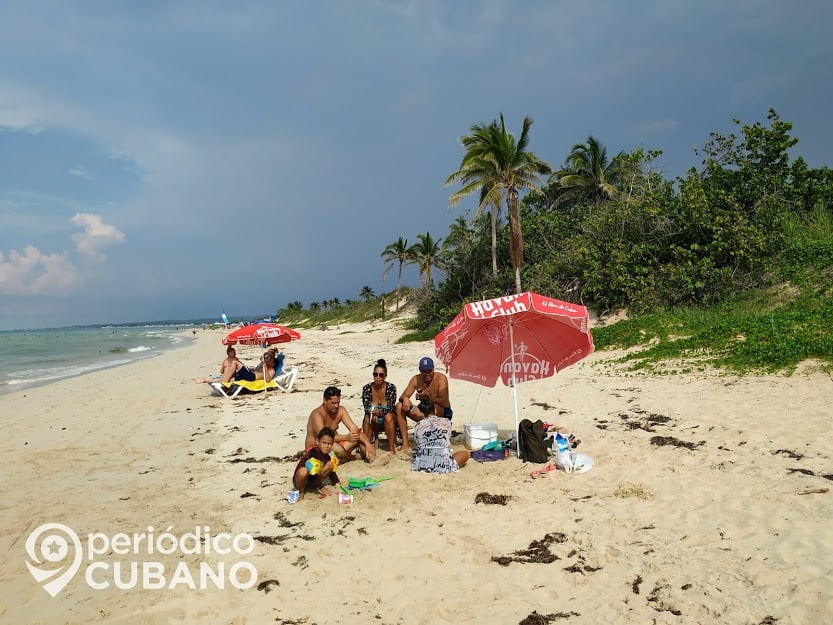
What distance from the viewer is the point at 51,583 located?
4.03 m

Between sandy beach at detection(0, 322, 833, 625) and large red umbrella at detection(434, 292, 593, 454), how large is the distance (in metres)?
1.18

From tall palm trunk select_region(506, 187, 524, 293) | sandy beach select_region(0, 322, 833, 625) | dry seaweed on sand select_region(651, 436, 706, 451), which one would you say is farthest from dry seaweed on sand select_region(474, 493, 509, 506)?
tall palm trunk select_region(506, 187, 524, 293)

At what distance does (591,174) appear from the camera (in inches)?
1249

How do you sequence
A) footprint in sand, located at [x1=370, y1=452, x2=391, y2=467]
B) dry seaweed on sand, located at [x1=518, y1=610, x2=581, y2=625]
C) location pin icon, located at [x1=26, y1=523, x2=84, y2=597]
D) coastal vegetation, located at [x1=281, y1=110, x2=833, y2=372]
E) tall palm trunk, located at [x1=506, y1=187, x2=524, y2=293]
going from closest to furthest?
1. dry seaweed on sand, located at [x1=518, y1=610, x2=581, y2=625]
2. location pin icon, located at [x1=26, y1=523, x2=84, y2=597]
3. footprint in sand, located at [x1=370, y1=452, x2=391, y2=467]
4. coastal vegetation, located at [x1=281, y1=110, x2=833, y2=372]
5. tall palm trunk, located at [x1=506, y1=187, x2=524, y2=293]

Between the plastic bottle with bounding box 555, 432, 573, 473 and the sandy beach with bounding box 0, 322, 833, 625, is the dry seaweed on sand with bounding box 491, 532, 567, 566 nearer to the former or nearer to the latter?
the sandy beach with bounding box 0, 322, 833, 625

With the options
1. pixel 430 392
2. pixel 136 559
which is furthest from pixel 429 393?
pixel 136 559

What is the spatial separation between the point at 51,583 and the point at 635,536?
4799 mm

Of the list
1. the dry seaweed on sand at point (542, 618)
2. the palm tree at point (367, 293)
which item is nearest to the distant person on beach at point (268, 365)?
the dry seaweed on sand at point (542, 618)

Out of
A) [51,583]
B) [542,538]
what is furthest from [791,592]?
[51,583]

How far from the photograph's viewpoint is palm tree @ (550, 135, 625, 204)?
31.1m

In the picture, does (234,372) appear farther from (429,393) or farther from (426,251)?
(426,251)

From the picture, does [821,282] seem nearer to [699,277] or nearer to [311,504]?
[699,277]

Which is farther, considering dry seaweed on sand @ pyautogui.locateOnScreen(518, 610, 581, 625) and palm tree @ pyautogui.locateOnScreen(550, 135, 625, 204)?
palm tree @ pyautogui.locateOnScreen(550, 135, 625, 204)

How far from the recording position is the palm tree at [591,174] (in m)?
31.1
